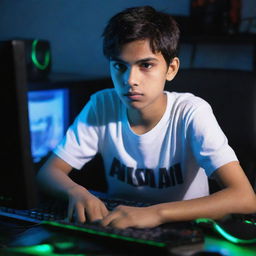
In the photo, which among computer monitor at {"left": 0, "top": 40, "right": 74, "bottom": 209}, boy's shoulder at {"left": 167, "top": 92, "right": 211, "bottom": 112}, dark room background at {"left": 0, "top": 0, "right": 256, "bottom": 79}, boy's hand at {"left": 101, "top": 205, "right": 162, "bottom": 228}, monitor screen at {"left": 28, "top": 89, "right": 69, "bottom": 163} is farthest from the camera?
dark room background at {"left": 0, "top": 0, "right": 256, "bottom": 79}

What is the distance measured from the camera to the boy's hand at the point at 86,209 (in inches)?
27.5

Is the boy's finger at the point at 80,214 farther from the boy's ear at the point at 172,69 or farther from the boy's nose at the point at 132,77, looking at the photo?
the boy's ear at the point at 172,69

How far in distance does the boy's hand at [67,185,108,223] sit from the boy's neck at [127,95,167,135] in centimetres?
34

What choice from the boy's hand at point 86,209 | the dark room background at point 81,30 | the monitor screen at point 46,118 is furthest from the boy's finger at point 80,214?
the dark room background at point 81,30

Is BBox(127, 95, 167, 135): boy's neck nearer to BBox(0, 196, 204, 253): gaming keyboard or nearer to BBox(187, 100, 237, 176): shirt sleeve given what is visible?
BBox(187, 100, 237, 176): shirt sleeve

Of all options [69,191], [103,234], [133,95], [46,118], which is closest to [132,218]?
[103,234]

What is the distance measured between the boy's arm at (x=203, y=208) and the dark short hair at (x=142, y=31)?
31cm

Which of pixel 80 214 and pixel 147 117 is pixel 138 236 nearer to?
pixel 80 214

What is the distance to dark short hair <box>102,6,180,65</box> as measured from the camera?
93 cm

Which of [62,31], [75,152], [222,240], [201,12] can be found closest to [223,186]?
[222,240]

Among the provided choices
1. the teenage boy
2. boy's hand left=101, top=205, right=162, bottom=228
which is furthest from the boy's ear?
boy's hand left=101, top=205, right=162, bottom=228

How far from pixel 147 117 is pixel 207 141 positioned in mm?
195

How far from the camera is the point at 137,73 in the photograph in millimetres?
899

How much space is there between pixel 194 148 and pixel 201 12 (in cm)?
94
